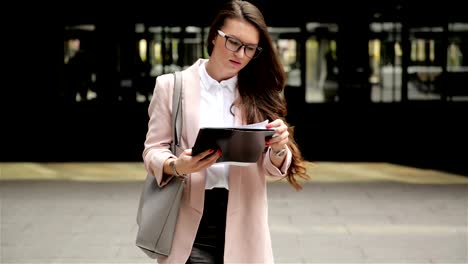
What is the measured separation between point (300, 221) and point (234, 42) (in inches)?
214

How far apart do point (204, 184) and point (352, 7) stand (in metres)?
Result: 13.1

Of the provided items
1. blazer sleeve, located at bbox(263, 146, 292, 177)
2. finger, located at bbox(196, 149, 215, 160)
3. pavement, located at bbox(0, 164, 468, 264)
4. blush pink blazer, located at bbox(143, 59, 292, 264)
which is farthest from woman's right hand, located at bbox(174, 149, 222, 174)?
pavement, located at bbox(0, 164, 468, 264)

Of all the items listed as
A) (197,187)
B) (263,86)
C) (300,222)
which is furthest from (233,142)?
(300,222)

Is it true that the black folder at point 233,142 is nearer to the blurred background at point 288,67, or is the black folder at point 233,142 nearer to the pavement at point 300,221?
the pavement at point 300,221

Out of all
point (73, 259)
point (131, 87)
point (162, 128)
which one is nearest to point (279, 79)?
point (162, 128)

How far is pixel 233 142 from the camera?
2578 mm

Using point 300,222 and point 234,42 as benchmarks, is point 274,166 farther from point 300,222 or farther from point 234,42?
point 300,222

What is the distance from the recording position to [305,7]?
15.5m

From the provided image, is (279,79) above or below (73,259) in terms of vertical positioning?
above

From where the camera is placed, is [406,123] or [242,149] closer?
[242,149]

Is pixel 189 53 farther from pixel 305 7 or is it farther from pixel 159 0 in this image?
pixel 305 7

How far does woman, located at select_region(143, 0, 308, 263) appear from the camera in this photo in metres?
2.82

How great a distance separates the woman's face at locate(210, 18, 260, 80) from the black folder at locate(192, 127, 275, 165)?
0.32m

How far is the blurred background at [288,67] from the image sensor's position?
50.4 ft
